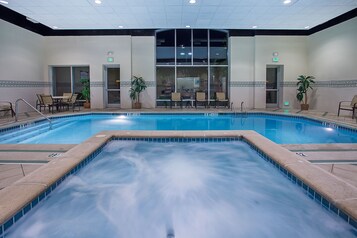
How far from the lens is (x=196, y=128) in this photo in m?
7.51

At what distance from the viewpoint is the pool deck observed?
240cm

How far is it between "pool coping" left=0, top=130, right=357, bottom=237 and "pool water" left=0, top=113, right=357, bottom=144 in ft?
6.88

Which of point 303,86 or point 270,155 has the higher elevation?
point 303,86

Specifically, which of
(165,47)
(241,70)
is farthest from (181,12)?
(241,70)

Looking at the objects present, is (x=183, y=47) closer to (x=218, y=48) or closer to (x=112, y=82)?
(x=218, y=48)

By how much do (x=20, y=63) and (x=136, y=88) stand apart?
3.99m

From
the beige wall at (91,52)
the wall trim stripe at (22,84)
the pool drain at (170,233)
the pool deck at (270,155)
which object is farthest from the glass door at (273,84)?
the pool drain at (170,233)

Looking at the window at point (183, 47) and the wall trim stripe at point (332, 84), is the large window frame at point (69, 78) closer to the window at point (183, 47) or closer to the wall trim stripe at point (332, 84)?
the window at point (183, 47)

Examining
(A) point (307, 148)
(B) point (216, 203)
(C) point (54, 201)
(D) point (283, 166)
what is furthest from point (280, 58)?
(C) point (54, 201)

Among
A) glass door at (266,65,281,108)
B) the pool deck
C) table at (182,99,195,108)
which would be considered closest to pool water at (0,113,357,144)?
the pool deck

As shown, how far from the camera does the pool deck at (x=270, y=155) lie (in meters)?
2.40

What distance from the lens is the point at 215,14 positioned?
842 cm

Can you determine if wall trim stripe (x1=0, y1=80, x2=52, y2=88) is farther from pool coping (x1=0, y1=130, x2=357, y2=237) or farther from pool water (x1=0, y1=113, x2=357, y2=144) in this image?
pool coping (x1=0, y1=130, x2=357, y2=237)

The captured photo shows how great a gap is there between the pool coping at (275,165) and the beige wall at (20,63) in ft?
20.5
